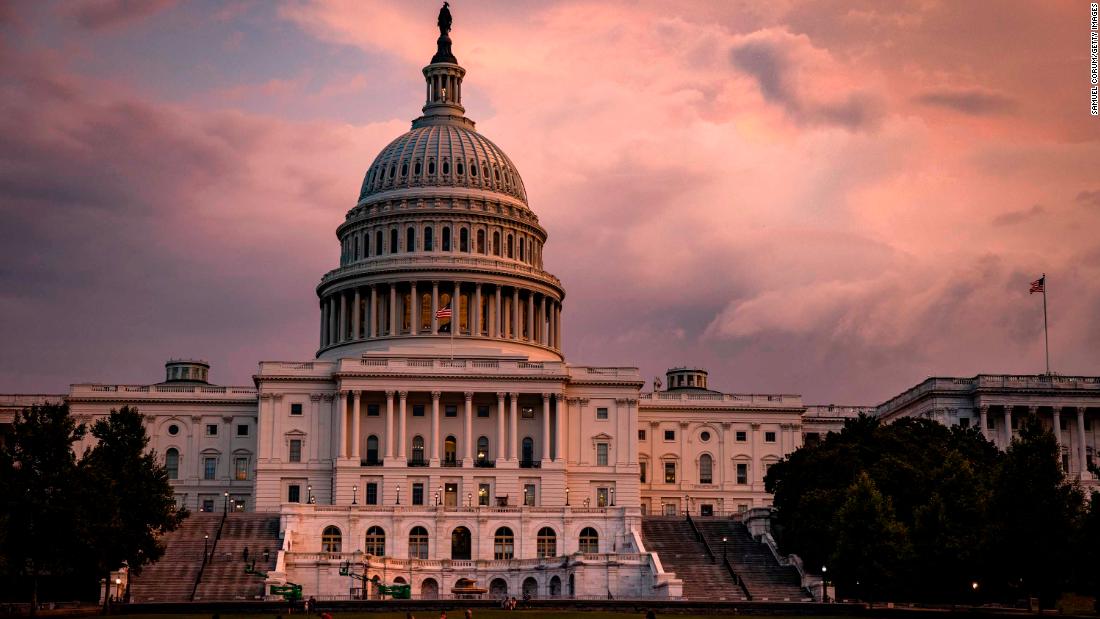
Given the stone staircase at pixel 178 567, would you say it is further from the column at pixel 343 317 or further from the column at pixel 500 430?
the column at pixel 343 317

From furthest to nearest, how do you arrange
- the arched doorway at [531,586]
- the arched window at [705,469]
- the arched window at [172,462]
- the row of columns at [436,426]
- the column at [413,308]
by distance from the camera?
1. the column at [413,308]
2. the arched window at [705,469]
3. the arched window at [172,462]
4. the row of columns at [436,426]
5. the arched doorway at [531,586]

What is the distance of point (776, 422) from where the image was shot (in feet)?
566

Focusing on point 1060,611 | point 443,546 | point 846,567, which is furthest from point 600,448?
point 1060,611

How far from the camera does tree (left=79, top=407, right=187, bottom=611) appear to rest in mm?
104500

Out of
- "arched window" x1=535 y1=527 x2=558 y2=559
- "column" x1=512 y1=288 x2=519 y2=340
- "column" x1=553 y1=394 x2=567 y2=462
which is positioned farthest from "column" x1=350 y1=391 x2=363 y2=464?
"column" x1=512 y1=288 x2=519 y2=340

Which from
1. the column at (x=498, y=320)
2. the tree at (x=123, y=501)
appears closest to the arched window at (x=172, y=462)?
the column at (x=498, y=320)

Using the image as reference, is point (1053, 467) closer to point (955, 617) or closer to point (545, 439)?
point (955, 617)

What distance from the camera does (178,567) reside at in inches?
4808

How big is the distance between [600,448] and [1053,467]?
70.0 meters

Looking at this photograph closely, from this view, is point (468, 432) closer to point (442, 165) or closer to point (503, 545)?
point (503, 545)

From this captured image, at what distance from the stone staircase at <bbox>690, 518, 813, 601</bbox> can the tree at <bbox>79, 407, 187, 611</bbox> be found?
3774 centimetres

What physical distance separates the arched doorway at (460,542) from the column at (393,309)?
3679 centimetres

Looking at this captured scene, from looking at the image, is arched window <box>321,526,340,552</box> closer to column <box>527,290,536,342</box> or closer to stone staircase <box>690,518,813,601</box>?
stone staircase <box>690,518,813,601</box>

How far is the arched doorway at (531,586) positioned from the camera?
417 feet
